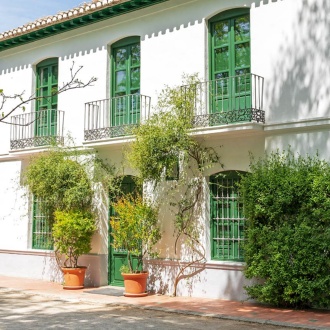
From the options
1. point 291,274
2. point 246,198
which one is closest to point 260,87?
point 246,198

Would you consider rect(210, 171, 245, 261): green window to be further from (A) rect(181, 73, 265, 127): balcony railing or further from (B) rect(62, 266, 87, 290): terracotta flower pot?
(B) rect(62, 266, 87, 290): terracotta flower pot

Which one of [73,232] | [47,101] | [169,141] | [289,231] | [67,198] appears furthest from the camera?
[47,101]

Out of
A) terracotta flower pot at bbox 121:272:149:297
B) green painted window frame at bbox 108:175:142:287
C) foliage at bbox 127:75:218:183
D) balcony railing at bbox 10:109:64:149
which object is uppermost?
balcony railing at bbox 10:109:64:149

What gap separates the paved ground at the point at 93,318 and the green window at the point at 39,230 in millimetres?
4002

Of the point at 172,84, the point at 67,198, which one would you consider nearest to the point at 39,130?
the point at 67,198

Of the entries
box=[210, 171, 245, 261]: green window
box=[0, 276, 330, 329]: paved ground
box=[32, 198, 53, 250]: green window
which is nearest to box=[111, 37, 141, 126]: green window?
box=[210, 171, 245, 261]: green window

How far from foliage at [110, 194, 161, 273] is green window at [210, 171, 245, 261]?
136 cm

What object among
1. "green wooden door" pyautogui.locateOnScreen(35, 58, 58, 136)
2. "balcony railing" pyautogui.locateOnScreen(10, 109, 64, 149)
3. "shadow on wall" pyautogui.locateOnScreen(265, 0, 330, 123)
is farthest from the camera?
"green wooden door" pyautogui.locateOnScreen(35, 58, 58, 136)

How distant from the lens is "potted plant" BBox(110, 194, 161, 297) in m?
13.0

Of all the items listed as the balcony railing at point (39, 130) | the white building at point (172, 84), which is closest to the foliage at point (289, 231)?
the white building at point (172, 84)

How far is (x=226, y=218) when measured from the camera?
12.7m

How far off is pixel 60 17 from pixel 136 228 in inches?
266

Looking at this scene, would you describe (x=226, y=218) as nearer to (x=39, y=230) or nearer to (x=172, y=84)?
(x=172, y=84)

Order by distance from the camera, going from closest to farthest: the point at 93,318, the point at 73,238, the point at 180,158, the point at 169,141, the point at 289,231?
1. the point at 93,318
2. the point at 289,231
3. the point at 169,141
4. the point at 180,158
5. the point at 73,238
